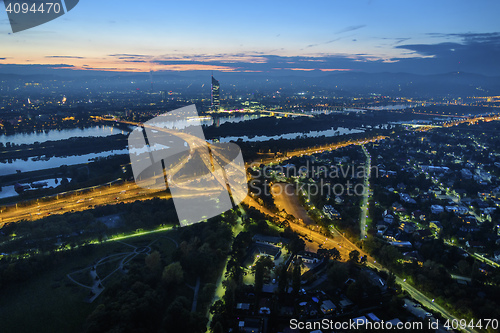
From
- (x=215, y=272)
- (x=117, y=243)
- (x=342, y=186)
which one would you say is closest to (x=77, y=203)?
(x=117, y=243)

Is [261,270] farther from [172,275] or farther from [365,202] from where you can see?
[365,202]

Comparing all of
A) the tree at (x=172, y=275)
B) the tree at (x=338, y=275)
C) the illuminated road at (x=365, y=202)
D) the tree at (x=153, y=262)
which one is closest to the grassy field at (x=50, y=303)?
the tree at (x=153, y=262)

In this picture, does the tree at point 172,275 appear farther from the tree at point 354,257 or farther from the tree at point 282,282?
the tree at point 354,257

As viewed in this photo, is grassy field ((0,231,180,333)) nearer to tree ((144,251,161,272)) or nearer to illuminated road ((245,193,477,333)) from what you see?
tree ((144,251,161,272))

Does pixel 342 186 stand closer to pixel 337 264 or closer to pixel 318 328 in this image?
pixel 337 264

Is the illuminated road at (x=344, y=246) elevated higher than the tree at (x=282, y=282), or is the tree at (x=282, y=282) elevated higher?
the tree at (x=282, y=282)
